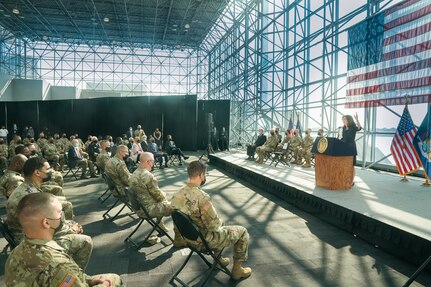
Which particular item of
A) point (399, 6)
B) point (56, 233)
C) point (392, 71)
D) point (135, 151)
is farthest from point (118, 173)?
point (399, 6)

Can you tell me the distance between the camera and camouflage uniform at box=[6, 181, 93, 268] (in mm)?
2461

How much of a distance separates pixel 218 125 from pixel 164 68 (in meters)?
13.0

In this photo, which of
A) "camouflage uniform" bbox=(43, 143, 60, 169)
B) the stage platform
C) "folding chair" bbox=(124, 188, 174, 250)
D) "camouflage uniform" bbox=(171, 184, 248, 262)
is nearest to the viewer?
"camouflage uniform" bbox=(171, 184, 248, 262)

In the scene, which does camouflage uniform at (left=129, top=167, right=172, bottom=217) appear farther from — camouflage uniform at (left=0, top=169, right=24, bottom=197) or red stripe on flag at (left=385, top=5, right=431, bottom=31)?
red stripe on flag at (left=385, top=5, right=431, bottom=31)

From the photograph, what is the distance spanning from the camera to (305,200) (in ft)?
17.1

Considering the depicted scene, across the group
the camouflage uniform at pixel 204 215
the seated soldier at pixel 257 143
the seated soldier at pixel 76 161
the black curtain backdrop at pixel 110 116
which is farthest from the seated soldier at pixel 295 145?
the black curtain backdrop at pixel 110 116

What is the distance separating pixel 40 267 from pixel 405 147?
6806 millimetres

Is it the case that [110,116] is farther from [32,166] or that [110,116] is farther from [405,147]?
[32,166]

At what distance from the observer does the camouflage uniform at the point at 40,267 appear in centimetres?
142

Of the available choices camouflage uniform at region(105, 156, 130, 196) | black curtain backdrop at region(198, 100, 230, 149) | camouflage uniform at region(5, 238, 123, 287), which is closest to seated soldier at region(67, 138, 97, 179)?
camouflage uniform at region(105, 156, 130, 196)

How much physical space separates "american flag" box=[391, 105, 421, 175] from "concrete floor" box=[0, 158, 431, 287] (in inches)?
107

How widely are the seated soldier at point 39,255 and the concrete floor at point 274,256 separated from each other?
1.40m

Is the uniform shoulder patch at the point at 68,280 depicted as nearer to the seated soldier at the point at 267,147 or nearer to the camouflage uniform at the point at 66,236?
the camouflage uniform at the point at 66,236

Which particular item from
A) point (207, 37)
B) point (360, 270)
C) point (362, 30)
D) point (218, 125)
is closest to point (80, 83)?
point (207, 37)
